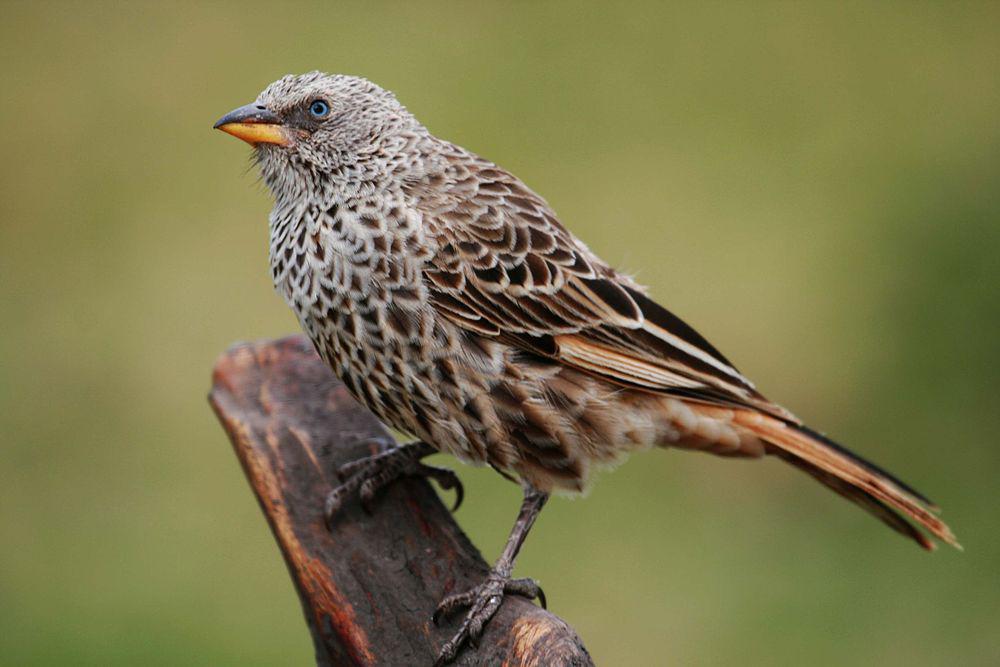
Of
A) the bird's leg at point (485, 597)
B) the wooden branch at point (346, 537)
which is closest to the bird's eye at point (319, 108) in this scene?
the wooden branch at point (346, 537)

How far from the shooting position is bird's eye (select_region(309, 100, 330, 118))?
432 centimetres

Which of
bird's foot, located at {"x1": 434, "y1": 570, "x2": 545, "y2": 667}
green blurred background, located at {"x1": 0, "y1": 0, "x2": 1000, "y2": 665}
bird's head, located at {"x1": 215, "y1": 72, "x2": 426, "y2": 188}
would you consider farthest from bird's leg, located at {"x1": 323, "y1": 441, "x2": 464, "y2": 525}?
green blurred background, located at {"x1": 0, "y1": 0, "x2": 1000, "y2": 665}

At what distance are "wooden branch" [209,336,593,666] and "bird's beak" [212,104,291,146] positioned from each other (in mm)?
1071

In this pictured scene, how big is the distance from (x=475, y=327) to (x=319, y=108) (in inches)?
38.6

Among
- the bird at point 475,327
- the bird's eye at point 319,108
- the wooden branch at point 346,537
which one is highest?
the bird's eye at point 319,108

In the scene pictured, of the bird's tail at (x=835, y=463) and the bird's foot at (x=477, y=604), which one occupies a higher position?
the bird's tail at (x=835, y=463)

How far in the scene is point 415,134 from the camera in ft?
14.5

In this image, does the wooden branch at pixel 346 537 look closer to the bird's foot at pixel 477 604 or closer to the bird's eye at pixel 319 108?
the bird's foot at pixel 477 604

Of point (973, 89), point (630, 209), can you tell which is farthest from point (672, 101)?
point (973, 89)

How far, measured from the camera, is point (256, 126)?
14.0 feet

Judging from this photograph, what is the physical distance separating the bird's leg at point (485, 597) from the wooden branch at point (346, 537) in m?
0.04

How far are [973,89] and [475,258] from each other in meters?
7.63

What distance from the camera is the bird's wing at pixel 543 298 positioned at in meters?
4.12

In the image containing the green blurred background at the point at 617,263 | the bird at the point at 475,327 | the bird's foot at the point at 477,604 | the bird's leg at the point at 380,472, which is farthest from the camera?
the green blurred background at the point at 617,263
